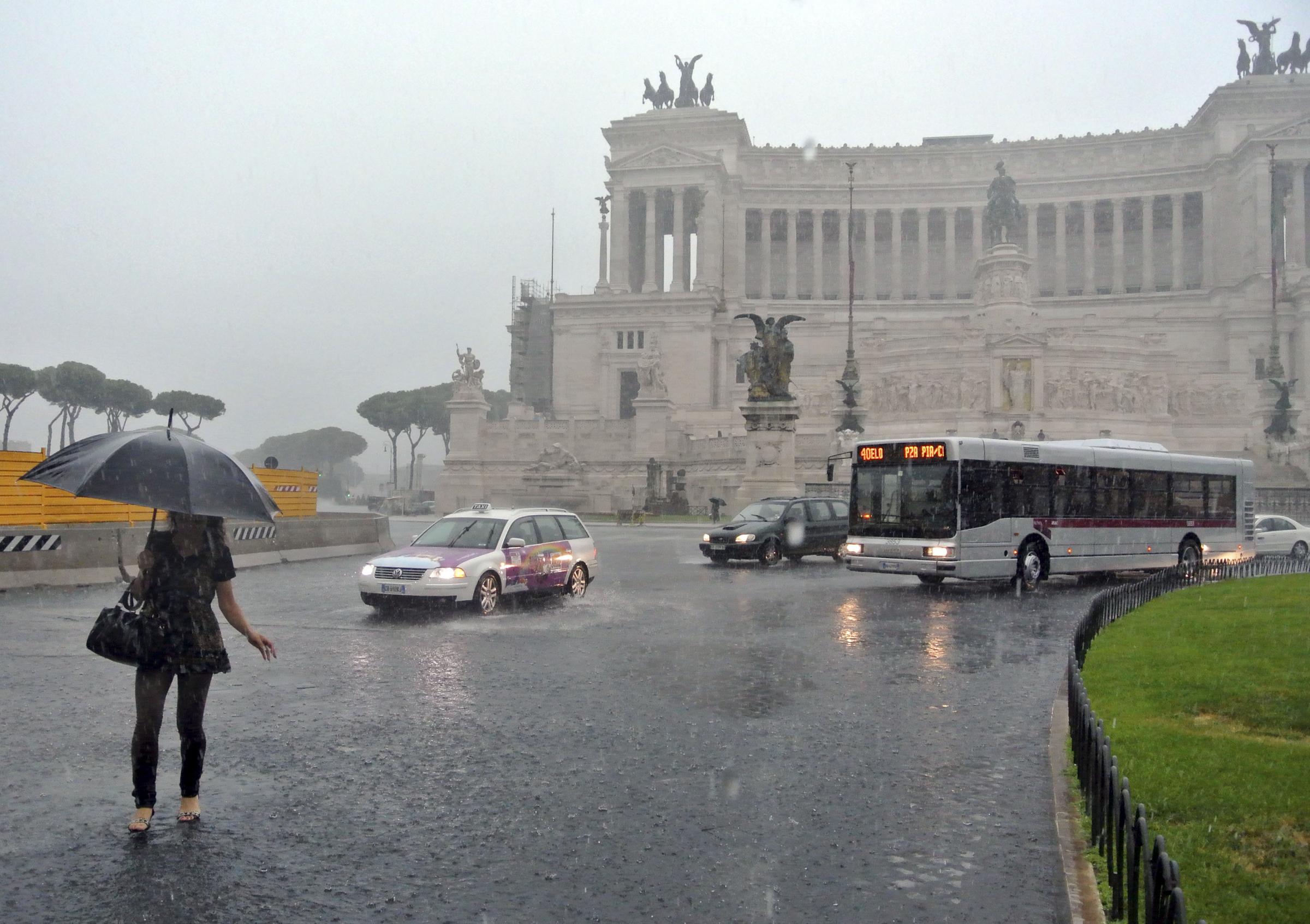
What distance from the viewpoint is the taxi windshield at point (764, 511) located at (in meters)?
25.5

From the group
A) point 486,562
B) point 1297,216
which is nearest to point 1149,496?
point 486,562

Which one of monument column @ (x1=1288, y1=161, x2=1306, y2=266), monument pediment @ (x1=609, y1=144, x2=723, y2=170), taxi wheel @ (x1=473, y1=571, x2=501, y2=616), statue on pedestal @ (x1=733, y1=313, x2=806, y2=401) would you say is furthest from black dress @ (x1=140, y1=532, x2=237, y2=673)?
monument column @ (x1=1288, y1=161, x2=1306, y2=266)

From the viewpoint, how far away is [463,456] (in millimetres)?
56781

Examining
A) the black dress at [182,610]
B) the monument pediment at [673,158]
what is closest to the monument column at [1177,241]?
the monument pediment at [673,158]

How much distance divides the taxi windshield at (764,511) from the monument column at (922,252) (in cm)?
7329

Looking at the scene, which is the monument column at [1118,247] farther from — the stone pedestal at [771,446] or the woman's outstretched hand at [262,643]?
the woman's outstretched hand at [262,643]

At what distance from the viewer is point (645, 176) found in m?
87.8

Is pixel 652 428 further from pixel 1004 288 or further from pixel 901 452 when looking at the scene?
pixel 901 452

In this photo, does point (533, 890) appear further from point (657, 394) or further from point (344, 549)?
point (657, 394)

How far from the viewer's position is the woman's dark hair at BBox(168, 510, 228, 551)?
6.06 m

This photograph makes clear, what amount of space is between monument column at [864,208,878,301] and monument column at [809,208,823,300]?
4.01m

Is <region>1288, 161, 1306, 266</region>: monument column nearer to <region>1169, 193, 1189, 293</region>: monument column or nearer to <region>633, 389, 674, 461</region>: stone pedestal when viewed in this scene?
<region>1169, 193, 1189, 293</region>: monument column

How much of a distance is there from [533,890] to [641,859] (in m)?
0.63

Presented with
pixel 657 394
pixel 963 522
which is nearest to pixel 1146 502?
pixel 963 522
